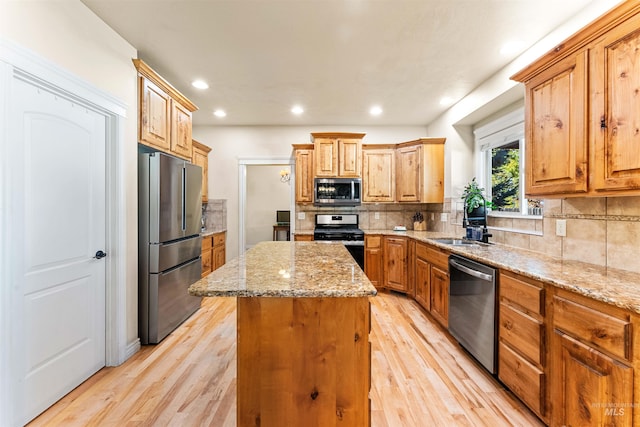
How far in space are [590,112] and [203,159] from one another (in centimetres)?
464

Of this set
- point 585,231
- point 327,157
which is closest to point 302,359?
point 585,231

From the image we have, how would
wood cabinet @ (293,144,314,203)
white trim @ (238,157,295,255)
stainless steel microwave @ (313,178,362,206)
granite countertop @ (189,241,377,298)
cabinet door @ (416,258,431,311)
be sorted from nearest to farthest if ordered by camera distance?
granite countertop @ (189,241,377,298)
cabinet door @ (416,258,431,311)
stainless steel microwave @ (313,178,362,206)
wood cabinet @ (293,144,314,203)
white trim @ (238,157,295,255)

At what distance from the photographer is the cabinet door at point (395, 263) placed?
4.11m

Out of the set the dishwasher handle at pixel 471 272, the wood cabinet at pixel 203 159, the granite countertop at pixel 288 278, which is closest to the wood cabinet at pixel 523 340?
the dishwasher handle at pixel 471 272

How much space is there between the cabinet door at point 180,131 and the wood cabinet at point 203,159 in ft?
3.27

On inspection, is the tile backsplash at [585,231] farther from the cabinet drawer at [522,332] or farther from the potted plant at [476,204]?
the cabinet drawer at [522,332]

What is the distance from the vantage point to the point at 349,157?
4551 mm

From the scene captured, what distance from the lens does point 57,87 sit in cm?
182

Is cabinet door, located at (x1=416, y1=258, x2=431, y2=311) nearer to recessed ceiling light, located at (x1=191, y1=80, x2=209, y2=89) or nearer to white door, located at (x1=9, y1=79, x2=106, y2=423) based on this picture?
white door, located at (x1=9, y1=79, x2=106, y2=423)

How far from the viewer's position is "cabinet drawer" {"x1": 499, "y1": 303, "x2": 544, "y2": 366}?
1.66 m

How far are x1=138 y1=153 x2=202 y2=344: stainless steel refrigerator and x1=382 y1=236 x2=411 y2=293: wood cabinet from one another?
272 centimetres

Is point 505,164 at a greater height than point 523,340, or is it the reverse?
point 505,164

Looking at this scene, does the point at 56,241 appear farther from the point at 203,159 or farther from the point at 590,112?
the point at 590,112

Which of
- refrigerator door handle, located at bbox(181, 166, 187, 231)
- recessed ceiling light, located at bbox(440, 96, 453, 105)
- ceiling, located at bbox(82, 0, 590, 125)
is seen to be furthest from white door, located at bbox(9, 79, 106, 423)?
recessed ceiling light, located at bbox(440, 96, 453, 105)
